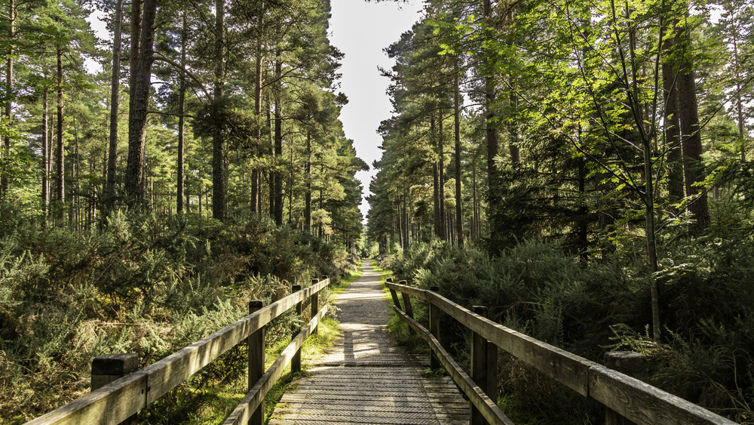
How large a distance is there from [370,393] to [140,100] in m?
8.12

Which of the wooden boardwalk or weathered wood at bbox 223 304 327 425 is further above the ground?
weathered wood at bbox 223 304 327 425

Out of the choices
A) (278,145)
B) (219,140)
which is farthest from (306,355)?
(278,145)

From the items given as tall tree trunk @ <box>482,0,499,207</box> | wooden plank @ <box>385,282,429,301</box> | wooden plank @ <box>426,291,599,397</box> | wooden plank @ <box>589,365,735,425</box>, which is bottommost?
wooden plank @ <box>385,282,429,301</box>

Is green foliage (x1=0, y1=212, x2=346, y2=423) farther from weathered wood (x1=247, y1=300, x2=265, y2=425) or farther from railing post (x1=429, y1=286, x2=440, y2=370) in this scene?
railing post (x1=429, y1=286, x2=440, y2=370)

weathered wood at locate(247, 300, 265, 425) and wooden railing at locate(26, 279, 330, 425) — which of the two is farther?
weathered wood at locate(247, 300, 265, 425)

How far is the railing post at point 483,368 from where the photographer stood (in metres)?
3.12

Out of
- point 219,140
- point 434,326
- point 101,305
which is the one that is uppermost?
point 219,140

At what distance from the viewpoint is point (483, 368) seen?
132 inches

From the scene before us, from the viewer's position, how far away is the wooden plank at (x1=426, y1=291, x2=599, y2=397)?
5.90ft

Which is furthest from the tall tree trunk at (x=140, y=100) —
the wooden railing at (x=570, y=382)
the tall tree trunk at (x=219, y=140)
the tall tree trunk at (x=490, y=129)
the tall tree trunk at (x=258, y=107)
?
the wooden railing at (x=570, y=382)

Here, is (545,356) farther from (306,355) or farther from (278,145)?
(278,145)

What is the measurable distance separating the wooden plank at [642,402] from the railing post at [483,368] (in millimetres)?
1517

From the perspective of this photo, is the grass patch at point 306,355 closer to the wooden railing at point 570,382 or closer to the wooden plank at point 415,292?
the wooden plank at point 415,292

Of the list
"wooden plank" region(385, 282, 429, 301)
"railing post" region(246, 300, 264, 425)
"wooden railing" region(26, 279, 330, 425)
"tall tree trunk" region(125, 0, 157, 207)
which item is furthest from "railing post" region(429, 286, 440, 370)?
"tall tree trunk" region(125, 0, 157, 207)
